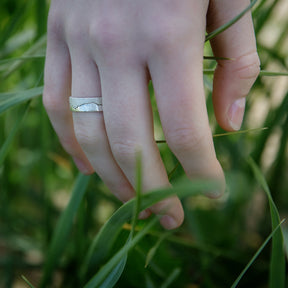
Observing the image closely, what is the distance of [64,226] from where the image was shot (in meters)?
0.55

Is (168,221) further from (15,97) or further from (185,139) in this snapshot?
(15,97)

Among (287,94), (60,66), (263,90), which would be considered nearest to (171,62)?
(60,66)

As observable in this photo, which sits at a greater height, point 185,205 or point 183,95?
point 183,95

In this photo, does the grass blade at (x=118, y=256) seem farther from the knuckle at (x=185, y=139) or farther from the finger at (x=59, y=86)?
the finger at (x=59, y=86)

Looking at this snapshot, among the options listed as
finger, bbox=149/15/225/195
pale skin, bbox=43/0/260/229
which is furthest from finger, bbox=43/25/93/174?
finger, bbox=149/15/225/195

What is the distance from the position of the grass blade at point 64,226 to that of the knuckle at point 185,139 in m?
0.21

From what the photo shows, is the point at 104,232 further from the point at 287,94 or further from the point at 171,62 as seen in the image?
the point at 287,94

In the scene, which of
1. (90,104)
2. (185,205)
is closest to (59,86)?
(90,104)

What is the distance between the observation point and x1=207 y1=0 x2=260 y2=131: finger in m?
0.37

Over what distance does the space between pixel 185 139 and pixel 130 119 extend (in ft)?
0.17

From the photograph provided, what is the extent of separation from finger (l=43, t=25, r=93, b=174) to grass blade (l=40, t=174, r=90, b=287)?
7 centimetres

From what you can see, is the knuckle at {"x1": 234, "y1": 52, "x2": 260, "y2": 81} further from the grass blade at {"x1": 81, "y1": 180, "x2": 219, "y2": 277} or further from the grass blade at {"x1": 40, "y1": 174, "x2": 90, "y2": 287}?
the grass blade at {"x1": 40, "y1": 174, "x2": 90, "y2": 287}

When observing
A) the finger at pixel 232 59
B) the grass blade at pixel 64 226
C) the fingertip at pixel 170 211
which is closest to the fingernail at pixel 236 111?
the finger at pixel 232 59

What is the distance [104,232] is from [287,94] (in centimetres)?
37
